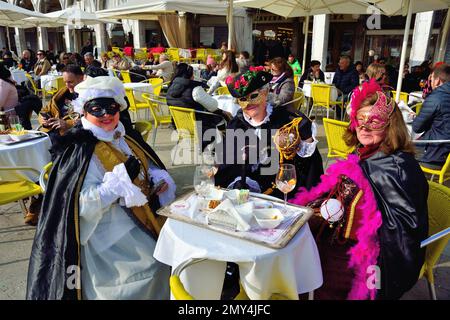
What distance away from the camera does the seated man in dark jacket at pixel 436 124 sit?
3932 millimetres

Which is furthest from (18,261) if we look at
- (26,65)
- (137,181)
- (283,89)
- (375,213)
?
A: (26,65)

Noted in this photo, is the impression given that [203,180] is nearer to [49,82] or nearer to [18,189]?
[18,189]

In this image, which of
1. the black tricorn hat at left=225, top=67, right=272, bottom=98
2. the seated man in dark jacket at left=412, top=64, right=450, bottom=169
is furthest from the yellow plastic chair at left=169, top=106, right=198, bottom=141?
the seated man in dark jacket at left=412, top=64, right=450, bottom=169

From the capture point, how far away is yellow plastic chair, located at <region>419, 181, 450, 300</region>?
2.29m

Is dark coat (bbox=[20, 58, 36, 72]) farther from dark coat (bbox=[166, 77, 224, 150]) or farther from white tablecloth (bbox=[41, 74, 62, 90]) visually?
dark coat (bbox=[166, 77, 224, 150])

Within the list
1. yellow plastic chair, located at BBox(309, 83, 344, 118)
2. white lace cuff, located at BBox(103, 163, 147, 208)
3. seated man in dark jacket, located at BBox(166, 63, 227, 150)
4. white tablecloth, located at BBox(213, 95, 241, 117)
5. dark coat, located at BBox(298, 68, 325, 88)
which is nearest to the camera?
white lace cuff, located at BBox(103, 163, 147, 208)

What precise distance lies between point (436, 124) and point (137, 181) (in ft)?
11.5

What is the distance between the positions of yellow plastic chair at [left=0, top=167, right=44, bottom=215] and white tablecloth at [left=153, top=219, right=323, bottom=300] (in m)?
2.04

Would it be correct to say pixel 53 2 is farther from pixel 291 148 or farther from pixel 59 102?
pixel 291 148

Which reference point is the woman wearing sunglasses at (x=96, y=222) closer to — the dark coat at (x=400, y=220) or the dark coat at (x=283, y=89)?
the dark coat at (x=400, y=220)

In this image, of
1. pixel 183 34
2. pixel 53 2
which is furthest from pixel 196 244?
pixel 53 2

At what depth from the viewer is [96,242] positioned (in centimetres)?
233

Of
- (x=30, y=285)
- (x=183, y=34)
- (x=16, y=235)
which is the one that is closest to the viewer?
(x=30, y=285)

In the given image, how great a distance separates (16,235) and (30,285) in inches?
69.9
